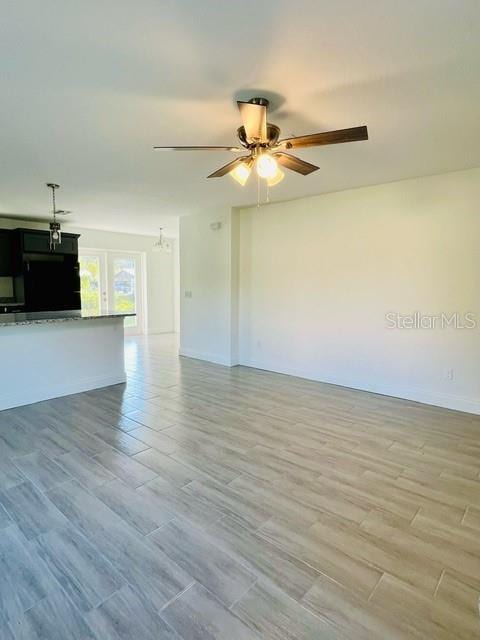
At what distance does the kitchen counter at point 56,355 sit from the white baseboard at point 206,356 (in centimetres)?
165

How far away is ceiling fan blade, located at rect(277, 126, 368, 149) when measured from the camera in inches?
76.9

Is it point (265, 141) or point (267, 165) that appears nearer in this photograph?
point (265, 141)

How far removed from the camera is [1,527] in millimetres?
1943

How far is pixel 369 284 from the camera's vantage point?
433 centimetres

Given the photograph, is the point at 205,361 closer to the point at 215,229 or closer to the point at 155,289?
the point at 215,229

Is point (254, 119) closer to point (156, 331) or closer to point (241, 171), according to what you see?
point (241, 171)

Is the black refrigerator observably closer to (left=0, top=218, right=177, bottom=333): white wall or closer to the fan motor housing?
(left=0, top=218, right=177, bottom=333): white wall

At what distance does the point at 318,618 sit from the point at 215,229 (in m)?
5.14

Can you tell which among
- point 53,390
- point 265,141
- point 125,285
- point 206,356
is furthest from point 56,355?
point 125,285

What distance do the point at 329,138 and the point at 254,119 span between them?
1.55 feet

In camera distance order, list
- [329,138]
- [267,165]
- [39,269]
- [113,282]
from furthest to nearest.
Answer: [113,282] < [39,269] < [267,165] < [329,138]

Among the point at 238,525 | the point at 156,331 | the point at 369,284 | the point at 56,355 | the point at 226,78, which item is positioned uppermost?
the point at 226,78

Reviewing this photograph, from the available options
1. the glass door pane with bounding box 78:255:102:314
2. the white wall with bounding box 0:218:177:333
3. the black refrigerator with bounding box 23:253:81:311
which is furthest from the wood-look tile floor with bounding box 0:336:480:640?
the white wall with bounding box 0:218:177:333

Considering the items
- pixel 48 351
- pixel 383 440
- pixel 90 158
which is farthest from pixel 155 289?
pixel 383 440
